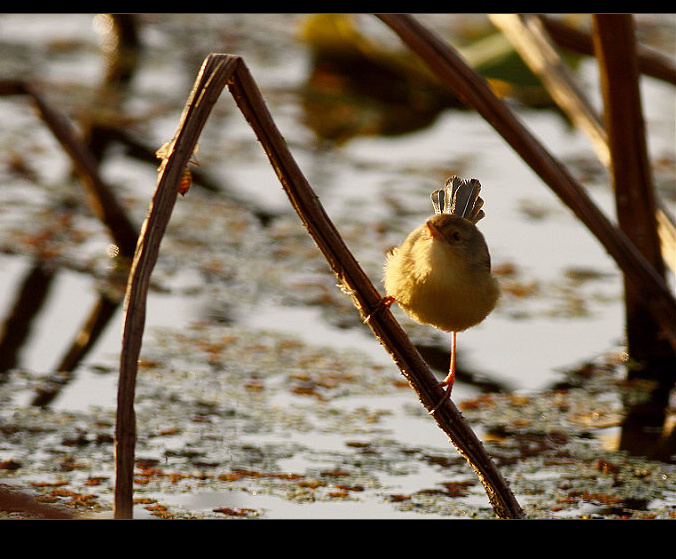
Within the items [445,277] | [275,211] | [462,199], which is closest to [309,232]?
[445,277]

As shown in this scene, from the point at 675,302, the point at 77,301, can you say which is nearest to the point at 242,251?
the point at 77,301

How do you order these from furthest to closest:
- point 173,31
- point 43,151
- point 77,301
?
point 173,31, point 43,151, point 77,301

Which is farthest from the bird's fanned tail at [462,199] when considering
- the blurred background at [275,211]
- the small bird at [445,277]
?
the blurred background at [275,211]

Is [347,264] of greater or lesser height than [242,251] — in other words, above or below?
below

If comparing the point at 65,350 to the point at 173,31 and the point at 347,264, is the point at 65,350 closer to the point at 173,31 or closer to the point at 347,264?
the point at 347,264

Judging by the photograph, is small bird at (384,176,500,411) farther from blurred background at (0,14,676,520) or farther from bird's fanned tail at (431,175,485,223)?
blurred background at (0,14,676,520)
